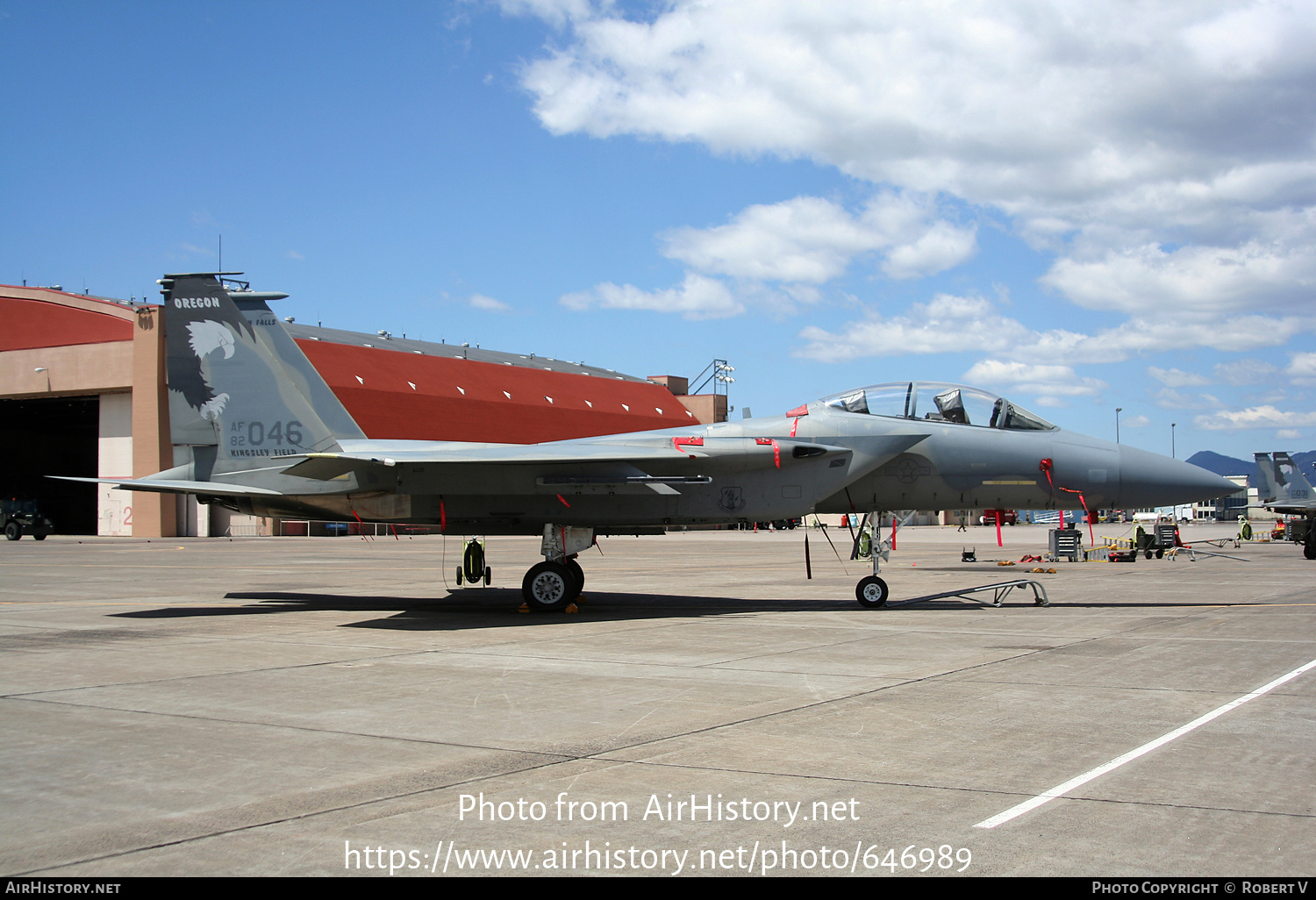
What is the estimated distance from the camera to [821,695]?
7051 mm

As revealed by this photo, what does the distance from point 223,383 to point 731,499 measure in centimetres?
806

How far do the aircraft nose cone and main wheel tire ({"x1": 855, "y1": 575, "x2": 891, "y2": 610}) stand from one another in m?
3.69

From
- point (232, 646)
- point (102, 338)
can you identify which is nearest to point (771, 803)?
point (232, 646)

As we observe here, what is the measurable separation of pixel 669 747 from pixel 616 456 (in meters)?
7.56

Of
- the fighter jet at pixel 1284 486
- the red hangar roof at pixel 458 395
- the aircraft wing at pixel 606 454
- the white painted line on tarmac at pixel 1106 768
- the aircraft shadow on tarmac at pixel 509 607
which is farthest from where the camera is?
the red hangar roof at pixel 458 395

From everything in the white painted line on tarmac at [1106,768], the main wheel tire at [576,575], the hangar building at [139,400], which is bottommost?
the white painted line on tarmac at [1106,768]

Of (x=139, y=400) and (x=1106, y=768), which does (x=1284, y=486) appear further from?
(x=139, y=400)

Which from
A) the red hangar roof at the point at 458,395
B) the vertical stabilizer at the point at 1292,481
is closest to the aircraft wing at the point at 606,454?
the vertical stabilizer at the point at 1292,481

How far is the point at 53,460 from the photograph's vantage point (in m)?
67.4

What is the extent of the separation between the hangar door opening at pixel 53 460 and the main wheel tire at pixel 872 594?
5850 centimetres

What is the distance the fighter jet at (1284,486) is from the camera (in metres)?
39.5

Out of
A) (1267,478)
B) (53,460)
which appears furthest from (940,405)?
(53,460)

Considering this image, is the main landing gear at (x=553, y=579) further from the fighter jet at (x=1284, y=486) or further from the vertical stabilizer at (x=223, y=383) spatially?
the fighter jet at (x=1284, y=486)

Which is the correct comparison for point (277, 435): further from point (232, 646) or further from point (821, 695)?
point (821, 695)
